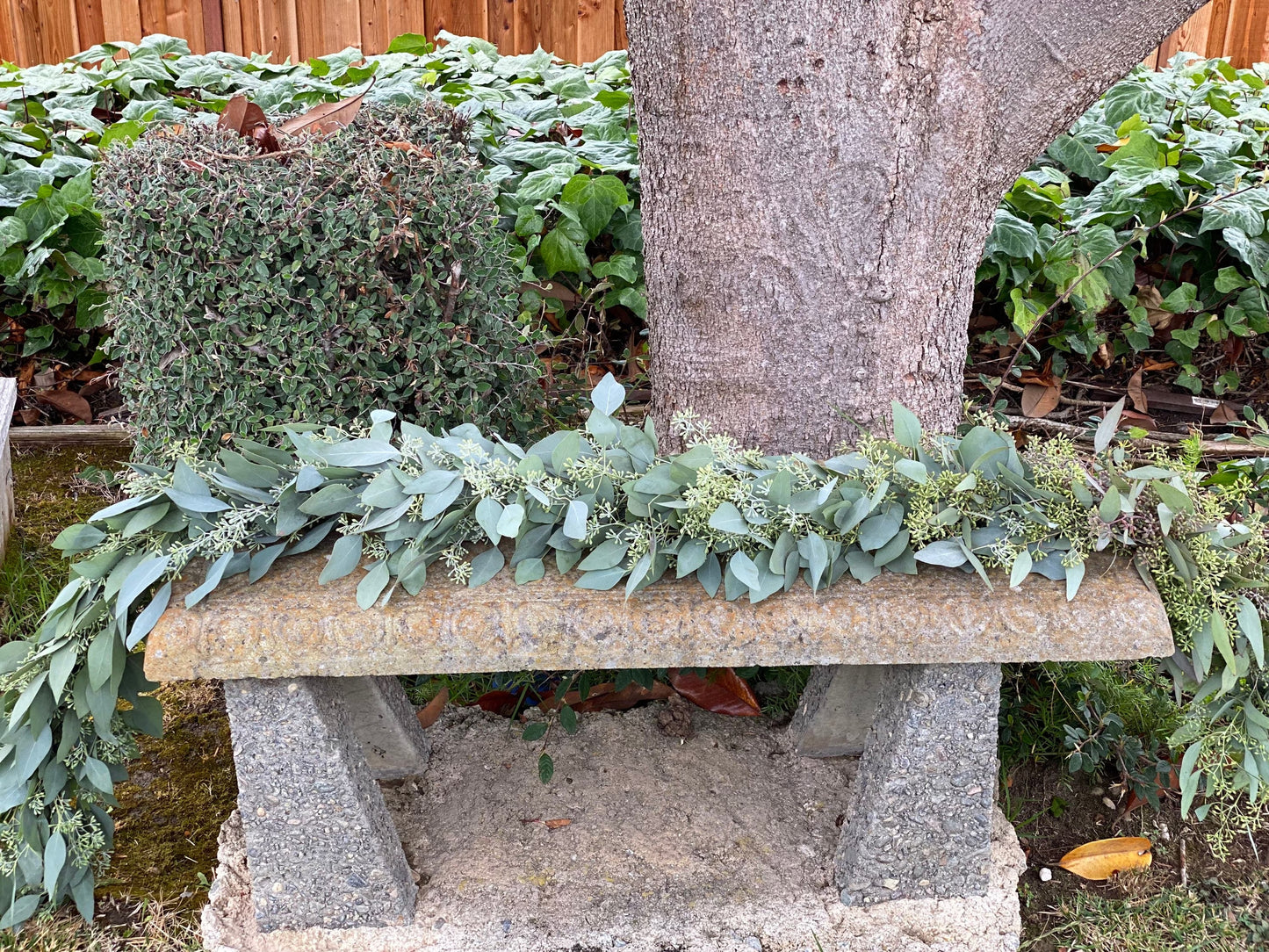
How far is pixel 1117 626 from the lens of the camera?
126cm

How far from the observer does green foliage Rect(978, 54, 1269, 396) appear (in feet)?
8.31

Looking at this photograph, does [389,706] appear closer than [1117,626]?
No

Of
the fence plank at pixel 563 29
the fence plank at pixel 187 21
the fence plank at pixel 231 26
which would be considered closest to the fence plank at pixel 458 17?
the fence plank at pixel 563 29

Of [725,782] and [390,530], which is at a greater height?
[390,530]

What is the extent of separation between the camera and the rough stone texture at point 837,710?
1.85 metres

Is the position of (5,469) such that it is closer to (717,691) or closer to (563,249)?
(563,249)

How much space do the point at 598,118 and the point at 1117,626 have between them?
213 cm

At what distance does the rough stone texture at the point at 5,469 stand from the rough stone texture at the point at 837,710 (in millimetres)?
1986

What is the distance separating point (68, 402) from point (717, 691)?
2269mm

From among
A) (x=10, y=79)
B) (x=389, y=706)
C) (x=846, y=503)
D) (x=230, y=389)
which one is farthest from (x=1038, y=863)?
(x=10, y=79)

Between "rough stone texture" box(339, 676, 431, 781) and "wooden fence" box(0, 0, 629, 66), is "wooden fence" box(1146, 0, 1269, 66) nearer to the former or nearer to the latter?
"wooden fence" box(0, 0, 629, 66)

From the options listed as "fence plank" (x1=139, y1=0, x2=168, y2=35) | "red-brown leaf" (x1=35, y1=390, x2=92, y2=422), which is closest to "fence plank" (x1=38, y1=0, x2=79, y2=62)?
"fence plank" (x1=139, y1=0, x2=168, y2=35)

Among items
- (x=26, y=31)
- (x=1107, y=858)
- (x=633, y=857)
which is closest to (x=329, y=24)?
(x=26, y=31)

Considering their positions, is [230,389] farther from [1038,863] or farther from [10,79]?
[10,79]
